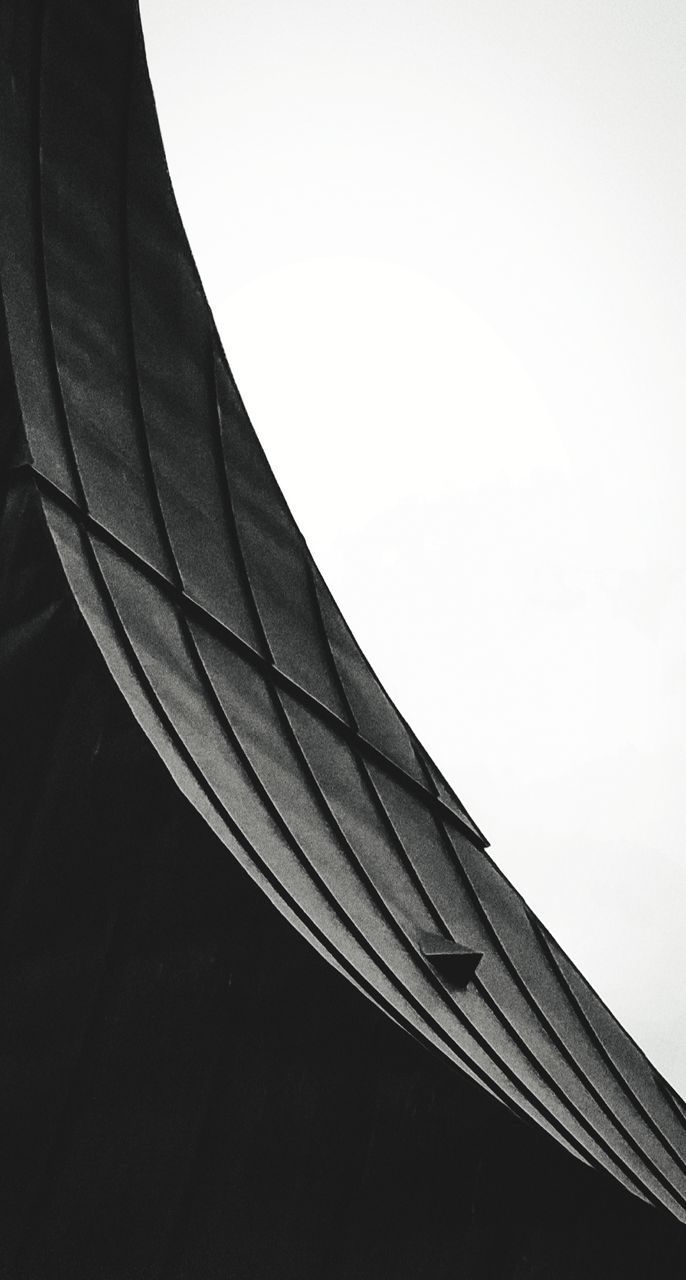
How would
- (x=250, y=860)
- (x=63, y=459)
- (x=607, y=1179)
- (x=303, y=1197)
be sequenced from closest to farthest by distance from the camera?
(x=607, y=1179), (x=303, y=1197), (x=250, y=860), (x=63, y=459)

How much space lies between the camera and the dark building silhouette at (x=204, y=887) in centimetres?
856

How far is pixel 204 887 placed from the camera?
9.71 meters

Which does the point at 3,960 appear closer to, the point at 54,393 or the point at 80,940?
the point at 80,940

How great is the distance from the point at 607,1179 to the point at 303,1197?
1.77 m

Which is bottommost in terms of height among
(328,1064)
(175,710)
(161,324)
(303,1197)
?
(303,1197)

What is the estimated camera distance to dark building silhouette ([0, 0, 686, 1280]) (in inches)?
337

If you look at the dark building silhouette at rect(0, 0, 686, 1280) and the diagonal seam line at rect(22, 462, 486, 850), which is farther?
the diagonal seam line at rect(22, 462, 486, 850)

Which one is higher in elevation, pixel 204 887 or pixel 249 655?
pixel 249 655

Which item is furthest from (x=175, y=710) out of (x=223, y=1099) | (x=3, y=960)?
(x=223, y=1099)

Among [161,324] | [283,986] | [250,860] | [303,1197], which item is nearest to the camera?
[303,1197]

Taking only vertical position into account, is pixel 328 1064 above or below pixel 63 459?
below

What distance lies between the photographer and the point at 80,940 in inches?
→ 398

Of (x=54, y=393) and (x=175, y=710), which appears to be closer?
(x=175, y=710)

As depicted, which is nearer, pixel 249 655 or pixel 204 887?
pixel 204 887
